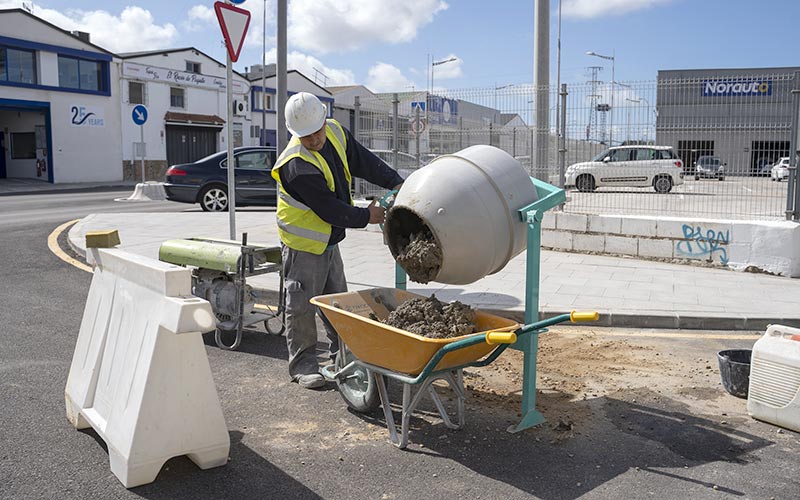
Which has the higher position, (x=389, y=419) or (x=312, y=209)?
(x=312, y=209)

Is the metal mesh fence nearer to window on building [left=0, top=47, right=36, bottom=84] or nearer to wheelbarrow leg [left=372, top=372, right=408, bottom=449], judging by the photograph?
wheelbarrow leg [left=372, top=372, right=408, bottom=449]

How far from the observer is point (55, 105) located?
3070 centimetres

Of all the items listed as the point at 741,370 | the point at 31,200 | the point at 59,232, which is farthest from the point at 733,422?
the point at 31,200

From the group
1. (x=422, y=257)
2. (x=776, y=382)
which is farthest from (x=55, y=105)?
(x=776, y=382)

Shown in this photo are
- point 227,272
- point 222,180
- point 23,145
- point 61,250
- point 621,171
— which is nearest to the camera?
point 227,272

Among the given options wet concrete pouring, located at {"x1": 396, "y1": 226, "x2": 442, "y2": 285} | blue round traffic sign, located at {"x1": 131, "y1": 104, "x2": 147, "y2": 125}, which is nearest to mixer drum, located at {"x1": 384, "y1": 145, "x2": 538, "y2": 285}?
wet concrete pouring, located at {"x1": 396, "y1": 226, "x2": 442, "y2": 285}

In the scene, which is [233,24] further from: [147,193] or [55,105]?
[55,105]

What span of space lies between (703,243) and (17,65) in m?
29.2

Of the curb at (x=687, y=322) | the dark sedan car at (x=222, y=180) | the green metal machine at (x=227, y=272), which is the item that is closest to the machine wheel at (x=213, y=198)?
the dark sedan car at (x=222, y=180)

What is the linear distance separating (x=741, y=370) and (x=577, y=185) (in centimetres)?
655

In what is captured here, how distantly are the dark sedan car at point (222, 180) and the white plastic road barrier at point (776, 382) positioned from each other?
1297 centimetres

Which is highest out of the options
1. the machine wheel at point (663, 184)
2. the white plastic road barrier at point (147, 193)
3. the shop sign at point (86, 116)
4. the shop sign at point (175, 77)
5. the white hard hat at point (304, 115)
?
the shop sign at point (175, 77)

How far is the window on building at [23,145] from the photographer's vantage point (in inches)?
1288

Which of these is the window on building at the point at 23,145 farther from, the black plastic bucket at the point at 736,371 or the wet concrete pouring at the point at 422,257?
the black plastic bucket at the point at 736,371
